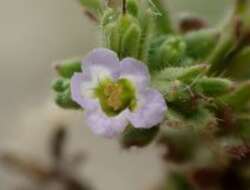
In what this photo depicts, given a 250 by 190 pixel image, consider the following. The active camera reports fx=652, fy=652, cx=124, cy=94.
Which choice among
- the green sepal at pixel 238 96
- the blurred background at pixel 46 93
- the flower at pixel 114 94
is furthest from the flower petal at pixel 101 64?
the blurred background at pixel 46 93

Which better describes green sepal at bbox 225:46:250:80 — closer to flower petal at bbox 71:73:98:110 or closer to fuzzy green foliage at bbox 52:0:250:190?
fuzzy green foliage at bbox 52:0:250:190

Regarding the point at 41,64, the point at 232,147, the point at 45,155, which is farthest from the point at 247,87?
the point at 41,64

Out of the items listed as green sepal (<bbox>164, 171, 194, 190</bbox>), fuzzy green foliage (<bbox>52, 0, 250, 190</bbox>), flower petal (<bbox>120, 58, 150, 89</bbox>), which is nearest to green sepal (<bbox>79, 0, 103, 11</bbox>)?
fuzzy green foliage (<bbox>52, 0, 250, 190</bbox>)

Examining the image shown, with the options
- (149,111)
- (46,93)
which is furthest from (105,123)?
(46,93)

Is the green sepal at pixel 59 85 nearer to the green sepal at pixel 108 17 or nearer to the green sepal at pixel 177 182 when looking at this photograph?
the green sepal at pixel 108 17

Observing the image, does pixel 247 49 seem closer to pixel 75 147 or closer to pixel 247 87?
pixel 247 87

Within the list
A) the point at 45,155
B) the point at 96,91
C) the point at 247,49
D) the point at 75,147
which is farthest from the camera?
the point at 75,147

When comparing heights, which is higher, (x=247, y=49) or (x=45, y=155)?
(x=247, y=49)
